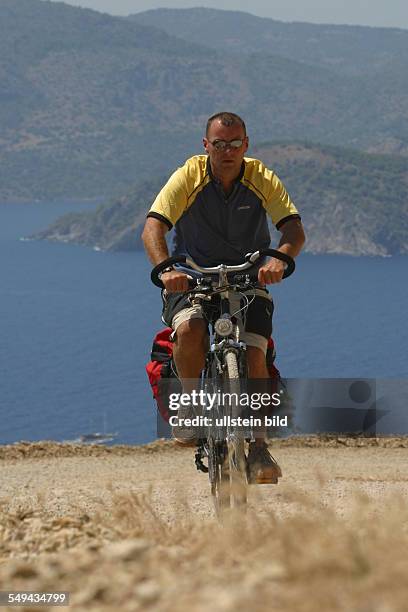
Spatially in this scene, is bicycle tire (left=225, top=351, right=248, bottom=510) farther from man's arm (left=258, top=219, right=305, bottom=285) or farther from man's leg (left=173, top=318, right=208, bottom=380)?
man's arm (left=258, top=219, right=305, bottom=285)

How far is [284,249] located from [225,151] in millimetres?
603

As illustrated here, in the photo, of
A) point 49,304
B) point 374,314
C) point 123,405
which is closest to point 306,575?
point 123,405

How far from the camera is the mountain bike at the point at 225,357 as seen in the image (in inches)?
219

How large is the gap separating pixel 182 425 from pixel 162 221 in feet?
3.83

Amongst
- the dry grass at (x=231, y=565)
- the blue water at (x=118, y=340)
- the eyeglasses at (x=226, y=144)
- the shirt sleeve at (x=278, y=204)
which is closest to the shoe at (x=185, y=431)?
the shirt sleeve at (x=278, y=204)

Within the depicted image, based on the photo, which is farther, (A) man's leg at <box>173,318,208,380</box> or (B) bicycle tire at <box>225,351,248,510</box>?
(A) man's leg at <box>173,318,208,380</box>

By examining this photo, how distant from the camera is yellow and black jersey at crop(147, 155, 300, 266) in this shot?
19.0 feet

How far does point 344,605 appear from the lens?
259 cm

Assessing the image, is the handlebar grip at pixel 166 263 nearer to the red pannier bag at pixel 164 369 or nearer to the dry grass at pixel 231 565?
the red pannier bag at pixel 164 369

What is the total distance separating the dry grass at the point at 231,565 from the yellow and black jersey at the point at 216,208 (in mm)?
1906

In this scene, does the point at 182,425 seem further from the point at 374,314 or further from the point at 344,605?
the point at 374,314

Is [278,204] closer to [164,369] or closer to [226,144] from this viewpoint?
[226,144]

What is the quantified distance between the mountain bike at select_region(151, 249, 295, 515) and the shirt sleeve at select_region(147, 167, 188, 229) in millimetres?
269

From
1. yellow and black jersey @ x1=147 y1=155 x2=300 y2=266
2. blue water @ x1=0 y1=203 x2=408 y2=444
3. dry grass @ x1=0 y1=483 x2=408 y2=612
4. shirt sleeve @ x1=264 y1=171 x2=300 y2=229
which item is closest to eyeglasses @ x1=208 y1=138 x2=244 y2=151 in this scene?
yellow and black jersey @ x1=147 y1=155 x2=300 y2=266
